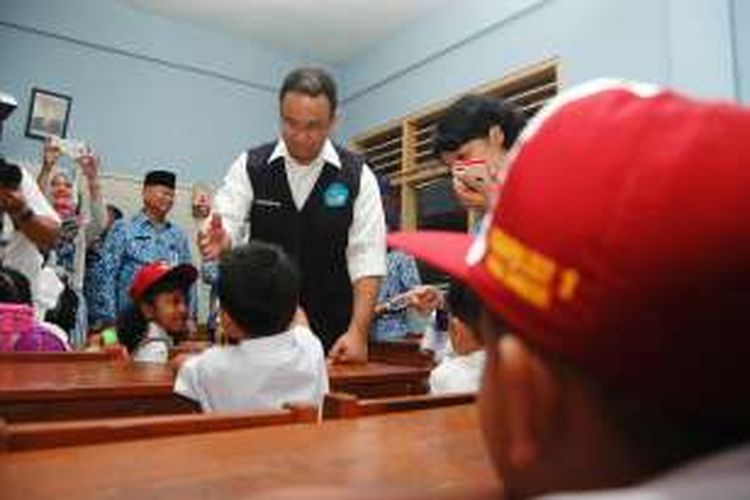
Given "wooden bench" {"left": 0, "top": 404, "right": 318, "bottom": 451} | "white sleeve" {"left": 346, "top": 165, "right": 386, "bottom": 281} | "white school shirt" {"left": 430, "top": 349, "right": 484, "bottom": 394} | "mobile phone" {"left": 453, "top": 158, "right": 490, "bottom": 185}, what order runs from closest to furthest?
"wooden bench" {"left": 0, "top": 404, "right": 318, "bottom": 451} → "white school shirt" {"left": 430, "top": 349, "right": 484, "bottom": 394} → "mobile phone" {"left": 453, "top": 158, "right": 490, "bottom": 185} → "white sleeve" {"left": 346, "top": 165, "right": 386, "bottom": 281}

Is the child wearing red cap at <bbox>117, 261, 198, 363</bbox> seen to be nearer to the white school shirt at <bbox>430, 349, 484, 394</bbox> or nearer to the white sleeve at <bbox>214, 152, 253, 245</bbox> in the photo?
the white sleeve at <bbox>214, 152, 253, 245</bbox>

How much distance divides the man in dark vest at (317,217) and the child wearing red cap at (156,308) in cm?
46

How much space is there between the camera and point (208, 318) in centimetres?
554

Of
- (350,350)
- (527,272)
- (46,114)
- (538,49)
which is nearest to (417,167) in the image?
(538,49)

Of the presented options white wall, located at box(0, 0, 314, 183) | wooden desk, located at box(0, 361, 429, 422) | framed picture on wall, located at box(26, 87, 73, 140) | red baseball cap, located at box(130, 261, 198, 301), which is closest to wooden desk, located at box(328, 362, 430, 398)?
wooden desk, located at box(0, 361, 429, 422)

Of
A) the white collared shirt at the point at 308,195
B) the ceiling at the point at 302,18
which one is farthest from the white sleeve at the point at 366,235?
the ceiling at the point at 302,18

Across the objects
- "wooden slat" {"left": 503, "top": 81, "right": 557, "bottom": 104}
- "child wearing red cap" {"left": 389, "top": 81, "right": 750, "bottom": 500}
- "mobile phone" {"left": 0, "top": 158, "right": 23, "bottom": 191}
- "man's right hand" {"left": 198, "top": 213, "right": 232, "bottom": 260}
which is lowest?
"child wearing red cap" {"left": 389, "top": 81, "right": 750, "bottom": 500}

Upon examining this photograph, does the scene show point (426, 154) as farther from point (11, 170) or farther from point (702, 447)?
point (702, 447)

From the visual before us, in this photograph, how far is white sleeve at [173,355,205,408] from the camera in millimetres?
1543

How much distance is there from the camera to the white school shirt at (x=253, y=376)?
1531 mm

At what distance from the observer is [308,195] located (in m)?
2.54

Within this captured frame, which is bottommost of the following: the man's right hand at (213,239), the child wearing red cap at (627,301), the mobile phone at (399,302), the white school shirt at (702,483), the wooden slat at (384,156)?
the white school shirt at (702,483)

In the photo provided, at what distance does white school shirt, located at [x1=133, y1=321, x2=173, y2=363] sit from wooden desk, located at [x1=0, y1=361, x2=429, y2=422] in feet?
1.57

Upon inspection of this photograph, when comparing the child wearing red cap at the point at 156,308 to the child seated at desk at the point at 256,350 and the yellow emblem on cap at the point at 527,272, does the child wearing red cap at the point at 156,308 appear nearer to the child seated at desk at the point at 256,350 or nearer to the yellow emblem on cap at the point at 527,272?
the child seated at desk at the point at 256,350
